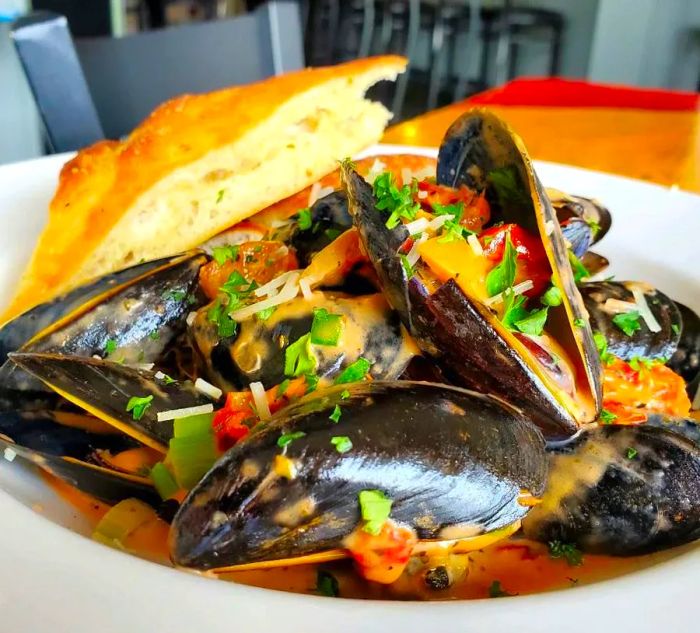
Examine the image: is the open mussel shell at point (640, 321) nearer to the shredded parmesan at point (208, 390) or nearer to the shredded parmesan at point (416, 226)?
the shredded parmesan at point (416, 226)

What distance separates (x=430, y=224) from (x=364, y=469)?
47 cm

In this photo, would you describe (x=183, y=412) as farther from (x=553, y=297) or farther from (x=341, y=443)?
(x=553, y=297)

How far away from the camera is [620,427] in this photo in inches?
43.3

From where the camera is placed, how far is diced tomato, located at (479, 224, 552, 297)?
1188 mm

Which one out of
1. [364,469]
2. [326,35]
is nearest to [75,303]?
[364,469]

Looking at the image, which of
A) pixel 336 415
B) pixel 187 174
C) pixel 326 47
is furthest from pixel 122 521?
pixel 326 47

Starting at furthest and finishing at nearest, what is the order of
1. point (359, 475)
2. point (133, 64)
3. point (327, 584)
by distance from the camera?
1. point (133, 64)
2. point (327, 584)
3. point (359, 475)

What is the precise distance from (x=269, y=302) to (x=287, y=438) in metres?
0.36

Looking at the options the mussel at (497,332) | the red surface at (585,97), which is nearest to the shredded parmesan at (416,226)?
the mussel at (497,332)

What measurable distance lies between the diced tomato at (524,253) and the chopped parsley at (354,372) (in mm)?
279

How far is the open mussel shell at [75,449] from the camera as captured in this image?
1093 mm

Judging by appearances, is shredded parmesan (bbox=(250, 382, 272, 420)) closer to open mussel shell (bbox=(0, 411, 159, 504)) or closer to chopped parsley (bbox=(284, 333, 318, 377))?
chopped parsley (bbox=(284, 333, 318, 377))

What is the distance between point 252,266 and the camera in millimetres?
1429

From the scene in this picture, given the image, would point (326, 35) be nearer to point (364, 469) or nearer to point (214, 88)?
point (214, 88)
